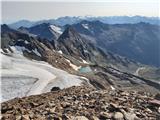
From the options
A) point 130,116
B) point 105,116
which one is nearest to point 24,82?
point 105,116

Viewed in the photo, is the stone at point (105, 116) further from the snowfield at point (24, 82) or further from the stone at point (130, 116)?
the snowfield at point (24, 82)

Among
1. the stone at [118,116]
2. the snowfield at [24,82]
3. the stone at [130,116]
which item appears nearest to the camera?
the stone at [118,116]

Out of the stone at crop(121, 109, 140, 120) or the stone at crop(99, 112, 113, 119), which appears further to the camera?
the stone at crop(121, 109, 140, 120)

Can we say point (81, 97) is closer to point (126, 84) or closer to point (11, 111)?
point (11, 111)

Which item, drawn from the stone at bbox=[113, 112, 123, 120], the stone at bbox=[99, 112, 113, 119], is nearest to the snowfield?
the stone at bbox=[99, 112, 113, 119]

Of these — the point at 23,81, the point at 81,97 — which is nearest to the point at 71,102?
the point at 81,97

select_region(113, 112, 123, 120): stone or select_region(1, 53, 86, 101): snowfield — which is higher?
select_region(113, 112, 123, 120): stone

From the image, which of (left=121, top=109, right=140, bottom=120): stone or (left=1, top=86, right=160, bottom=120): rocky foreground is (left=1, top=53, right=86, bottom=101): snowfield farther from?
(left=121, top=109, right=140, bottom=120): stone

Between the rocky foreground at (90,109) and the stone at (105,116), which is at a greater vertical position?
the stone at (105,116)

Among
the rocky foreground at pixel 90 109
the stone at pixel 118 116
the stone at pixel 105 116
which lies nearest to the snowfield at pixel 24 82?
the rocky foreground at pixel 90 109

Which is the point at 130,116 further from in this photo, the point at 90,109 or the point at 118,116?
the point at 90,109

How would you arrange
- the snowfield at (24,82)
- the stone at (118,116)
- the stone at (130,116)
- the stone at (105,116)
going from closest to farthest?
the stone at (118,116)
the stone at (105,116)
the stone at (130,116)
the snowfield at (24,82)
